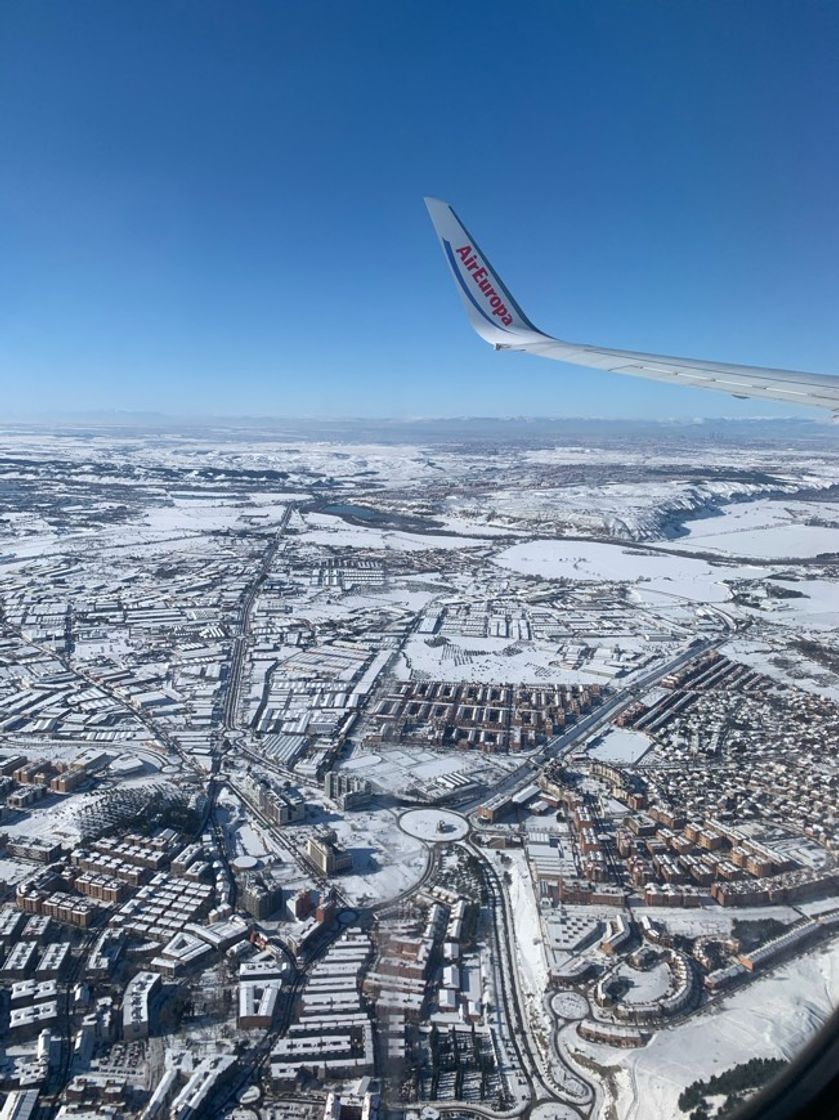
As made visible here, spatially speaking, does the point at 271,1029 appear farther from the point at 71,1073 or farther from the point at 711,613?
the point at 711,613

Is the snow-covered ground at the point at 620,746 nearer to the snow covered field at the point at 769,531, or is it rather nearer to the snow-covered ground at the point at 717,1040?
the snow-covered ground at the point at 717,1040

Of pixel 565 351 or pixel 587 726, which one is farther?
pixel 587 726

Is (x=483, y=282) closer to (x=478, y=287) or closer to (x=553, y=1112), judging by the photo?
(x=478, y=287)

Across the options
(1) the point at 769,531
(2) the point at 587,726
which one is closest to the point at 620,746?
(2) the point at 587,726

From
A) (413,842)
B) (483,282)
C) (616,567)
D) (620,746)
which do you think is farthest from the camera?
(616,567)

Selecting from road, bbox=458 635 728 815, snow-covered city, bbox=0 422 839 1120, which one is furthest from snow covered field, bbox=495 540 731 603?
road, bbox=458 635 728 815

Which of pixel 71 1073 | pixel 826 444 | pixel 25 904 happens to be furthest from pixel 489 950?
pixel 826 444
